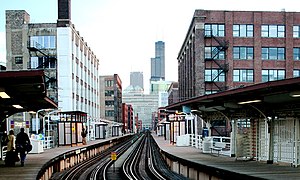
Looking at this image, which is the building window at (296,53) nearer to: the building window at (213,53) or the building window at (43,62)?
the building window at (213,53)

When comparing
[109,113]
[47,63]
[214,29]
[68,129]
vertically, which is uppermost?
[214,29]

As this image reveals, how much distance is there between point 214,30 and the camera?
2243 inches

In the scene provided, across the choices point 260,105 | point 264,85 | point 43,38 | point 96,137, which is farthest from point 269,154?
point 96,137

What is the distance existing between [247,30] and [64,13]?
2551 centimetres

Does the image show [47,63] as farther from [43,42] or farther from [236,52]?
[236,52]

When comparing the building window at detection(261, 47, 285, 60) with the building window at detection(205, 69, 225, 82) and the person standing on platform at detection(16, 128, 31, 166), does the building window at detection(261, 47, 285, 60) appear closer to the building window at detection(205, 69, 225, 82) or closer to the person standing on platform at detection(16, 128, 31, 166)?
the building window at detection(205, 69, 225, 82)

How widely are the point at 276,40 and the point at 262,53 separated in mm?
2585

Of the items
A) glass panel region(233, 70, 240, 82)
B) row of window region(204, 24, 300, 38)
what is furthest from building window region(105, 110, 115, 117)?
row of window region(204, 24, 300, 38)

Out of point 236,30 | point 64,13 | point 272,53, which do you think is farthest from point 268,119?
point 64,13

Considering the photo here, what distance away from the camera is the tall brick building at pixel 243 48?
5650 cm

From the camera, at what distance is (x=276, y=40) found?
187 feet

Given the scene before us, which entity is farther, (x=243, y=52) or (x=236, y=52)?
(x=243, y=52)

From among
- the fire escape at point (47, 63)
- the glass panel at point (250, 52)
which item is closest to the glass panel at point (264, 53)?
the glass panel at point (250, 52)

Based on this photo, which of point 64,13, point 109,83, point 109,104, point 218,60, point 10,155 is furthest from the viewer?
point 109,83
